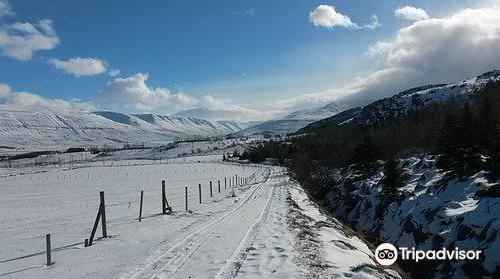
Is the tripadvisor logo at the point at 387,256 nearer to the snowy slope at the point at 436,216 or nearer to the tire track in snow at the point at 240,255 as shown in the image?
the snowy slope at the point at 436,216

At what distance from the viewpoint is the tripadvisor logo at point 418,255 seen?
732 inches

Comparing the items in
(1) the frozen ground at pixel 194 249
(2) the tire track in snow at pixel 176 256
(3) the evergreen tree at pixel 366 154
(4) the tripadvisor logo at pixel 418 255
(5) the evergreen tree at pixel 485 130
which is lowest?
(4) the tripadvisor logo at pixel 418 255

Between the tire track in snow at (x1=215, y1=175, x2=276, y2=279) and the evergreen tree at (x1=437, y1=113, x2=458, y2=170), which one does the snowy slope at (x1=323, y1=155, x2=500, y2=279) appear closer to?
→ the evergreen tree at (x1=437, y1=113, x2=458, y2=170)

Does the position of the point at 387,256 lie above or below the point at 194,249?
below

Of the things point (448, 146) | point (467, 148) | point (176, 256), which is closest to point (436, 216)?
point (467, 148)

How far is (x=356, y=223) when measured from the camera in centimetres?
3906

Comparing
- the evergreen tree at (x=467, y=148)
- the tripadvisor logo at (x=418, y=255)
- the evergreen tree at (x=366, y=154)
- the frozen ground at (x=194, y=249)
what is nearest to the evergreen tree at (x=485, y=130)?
the evergreen tree at (x=467, y=148)

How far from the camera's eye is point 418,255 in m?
23.9

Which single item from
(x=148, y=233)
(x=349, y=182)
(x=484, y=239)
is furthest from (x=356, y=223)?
(x=148, y=233)

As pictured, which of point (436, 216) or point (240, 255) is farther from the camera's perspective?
point (436, 216)

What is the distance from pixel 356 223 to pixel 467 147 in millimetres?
11335

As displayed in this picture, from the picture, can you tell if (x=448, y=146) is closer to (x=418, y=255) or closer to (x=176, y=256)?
(x=418, y=255)

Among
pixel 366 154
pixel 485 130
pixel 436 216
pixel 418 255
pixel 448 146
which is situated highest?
pixel 485 130

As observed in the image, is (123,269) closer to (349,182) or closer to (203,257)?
(203,257)
